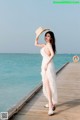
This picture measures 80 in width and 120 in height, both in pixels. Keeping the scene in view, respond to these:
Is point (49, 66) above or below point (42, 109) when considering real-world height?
above

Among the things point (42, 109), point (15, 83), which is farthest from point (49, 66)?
point (15, 83)

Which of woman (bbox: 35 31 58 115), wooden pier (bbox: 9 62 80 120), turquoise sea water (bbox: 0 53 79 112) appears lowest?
turquoise sea water (bbox: 0 53 79 112)

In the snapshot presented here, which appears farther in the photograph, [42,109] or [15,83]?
[15,83]

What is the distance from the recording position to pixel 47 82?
5828mm

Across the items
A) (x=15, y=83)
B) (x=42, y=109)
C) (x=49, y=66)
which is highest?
(x=49, y=66)

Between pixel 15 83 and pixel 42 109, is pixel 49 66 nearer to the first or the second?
pixel 42 109

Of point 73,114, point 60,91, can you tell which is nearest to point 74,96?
point 60,91

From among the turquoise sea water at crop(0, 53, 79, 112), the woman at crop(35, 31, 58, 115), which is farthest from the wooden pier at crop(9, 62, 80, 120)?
the turquoise sea water at crop(0, 53, 79, 112)

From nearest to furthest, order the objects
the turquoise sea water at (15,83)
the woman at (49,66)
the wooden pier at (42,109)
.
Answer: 1. the wooden pier at (42,109)
2. the woman at (49,66)
3. the turquoise sea water at (15,83)

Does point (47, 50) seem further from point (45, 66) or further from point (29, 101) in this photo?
point (29, 101)

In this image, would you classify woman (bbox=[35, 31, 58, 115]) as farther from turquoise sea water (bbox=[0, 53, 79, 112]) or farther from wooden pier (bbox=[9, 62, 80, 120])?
turquoise sea water (bbox=[0, 53, 79, 112])

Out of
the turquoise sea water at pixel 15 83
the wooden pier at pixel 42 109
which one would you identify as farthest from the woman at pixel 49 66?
the turquoise sea water at pixel 15 83

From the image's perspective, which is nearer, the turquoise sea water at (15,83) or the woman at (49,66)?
the woman at (49,66)

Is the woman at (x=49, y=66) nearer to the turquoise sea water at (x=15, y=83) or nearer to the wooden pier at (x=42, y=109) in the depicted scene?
the wooden pier at (x=42, y=109)
